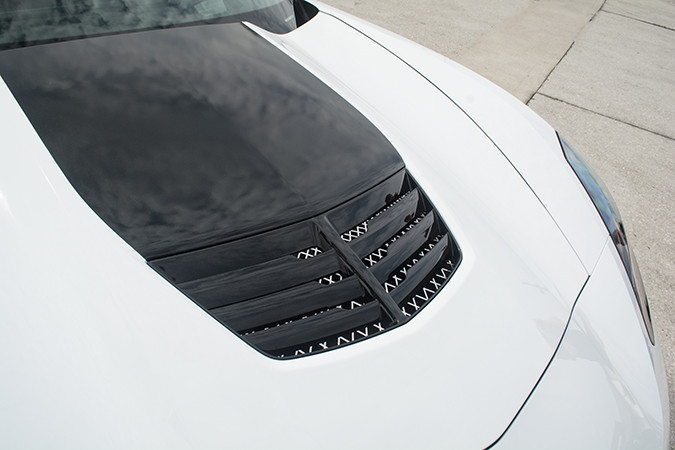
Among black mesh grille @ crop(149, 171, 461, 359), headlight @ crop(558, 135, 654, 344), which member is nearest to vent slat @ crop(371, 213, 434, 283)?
black mesh grille @ crop(149, 171, 461, 359)

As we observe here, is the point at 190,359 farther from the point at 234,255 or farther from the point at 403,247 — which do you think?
the point at 403,247

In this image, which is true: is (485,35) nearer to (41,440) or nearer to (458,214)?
(458,214)

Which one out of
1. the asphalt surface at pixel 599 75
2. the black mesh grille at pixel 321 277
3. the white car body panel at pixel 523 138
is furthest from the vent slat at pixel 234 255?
the asphalt surface at pixel 599 75

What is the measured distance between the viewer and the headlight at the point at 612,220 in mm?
1343

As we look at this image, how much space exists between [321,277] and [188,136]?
46 centimetres

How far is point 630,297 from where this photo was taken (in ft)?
4.26

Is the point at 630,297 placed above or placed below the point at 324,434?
below

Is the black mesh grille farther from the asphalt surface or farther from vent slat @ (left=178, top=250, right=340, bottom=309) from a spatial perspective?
the asphalt surface

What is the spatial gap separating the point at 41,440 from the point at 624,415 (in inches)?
42.5

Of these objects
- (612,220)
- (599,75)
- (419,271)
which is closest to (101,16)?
(419,271)

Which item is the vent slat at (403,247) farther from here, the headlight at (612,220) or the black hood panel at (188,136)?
the headlight at (612,220)

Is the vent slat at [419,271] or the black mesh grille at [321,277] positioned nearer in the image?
the black mesh grille at [321,277]

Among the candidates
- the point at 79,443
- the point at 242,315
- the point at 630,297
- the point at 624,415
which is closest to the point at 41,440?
the point at 79,443

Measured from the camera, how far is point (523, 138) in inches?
Answer: 63.3
